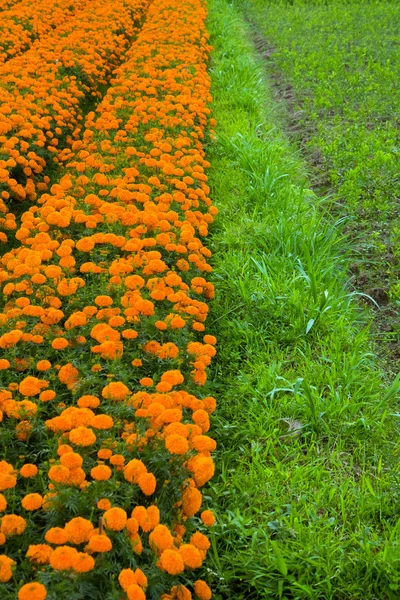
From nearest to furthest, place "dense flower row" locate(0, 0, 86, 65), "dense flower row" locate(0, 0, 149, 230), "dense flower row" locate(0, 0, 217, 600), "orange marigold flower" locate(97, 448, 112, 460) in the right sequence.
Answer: "dense flower row" locate(0, 0, 217, 600), "orange marigold flower" locate(97, 448, 112, 460), "dense flower row" locate(0, 0, 149, 230), "dense flower row" locate(0, 0, 86, 65)

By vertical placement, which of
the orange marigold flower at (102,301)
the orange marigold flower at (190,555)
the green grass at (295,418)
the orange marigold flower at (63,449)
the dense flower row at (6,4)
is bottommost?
the green grass at (295,418)

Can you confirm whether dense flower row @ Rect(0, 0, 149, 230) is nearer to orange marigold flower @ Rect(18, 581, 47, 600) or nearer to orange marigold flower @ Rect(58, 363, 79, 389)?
orange marigold flower @ Rect(58, 363, 79, 389)

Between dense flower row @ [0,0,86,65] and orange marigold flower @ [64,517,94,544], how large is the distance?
20.2 feet

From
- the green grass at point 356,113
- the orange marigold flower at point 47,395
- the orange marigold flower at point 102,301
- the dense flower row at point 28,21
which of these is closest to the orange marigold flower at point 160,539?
the orange marigold flower at point 47,395

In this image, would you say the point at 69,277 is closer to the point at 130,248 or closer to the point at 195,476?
the point at 130,248

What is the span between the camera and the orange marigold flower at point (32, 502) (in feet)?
5.47

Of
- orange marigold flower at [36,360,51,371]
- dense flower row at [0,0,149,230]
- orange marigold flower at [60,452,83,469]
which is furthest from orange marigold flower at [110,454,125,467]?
dense flower row at [0,0,149,230]

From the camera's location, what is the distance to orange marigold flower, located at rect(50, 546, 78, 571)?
1.44m

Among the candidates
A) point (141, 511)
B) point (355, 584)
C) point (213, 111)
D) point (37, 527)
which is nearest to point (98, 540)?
point (141, 511)

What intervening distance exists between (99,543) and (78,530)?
0.08 meters

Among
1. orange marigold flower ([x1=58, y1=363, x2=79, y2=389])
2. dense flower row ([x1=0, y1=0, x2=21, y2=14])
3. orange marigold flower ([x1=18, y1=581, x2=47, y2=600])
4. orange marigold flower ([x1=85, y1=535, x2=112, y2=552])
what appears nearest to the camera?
orange marigold flower ([x1=18, y1=581, x2=47, y2=600])

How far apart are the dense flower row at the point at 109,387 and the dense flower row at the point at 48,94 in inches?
23.7

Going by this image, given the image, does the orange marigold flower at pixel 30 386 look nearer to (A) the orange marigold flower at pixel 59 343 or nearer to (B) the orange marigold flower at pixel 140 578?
(A) the orange marigold flower at pixel 59 343

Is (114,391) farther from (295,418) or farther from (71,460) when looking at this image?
(295,418)
